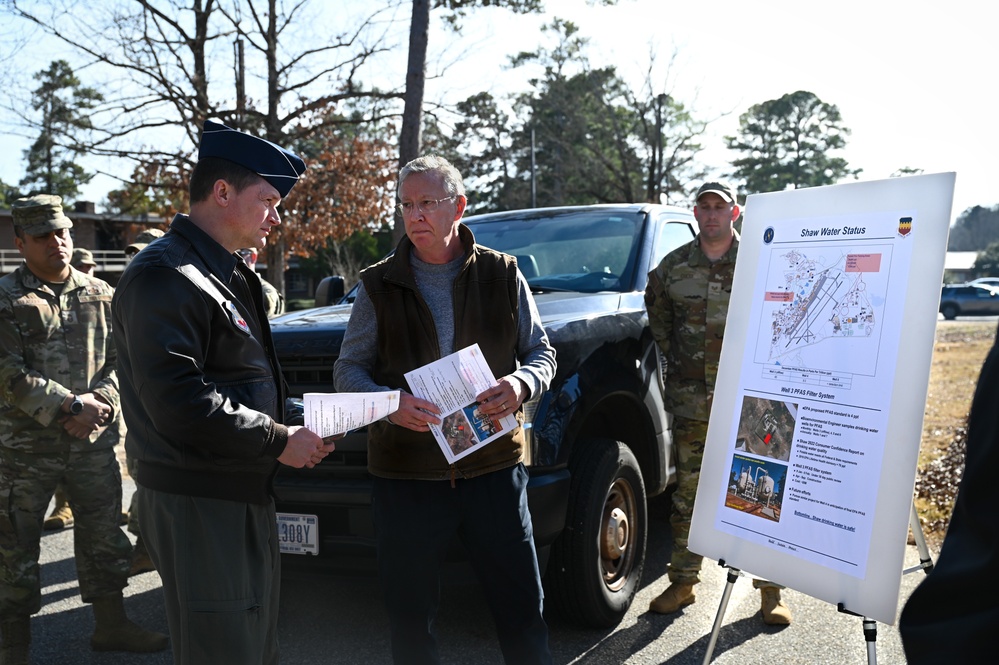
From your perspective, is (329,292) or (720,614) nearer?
(720,614)

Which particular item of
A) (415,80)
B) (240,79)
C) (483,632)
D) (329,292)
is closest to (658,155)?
(240,79)

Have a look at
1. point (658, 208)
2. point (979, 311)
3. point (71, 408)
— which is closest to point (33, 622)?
point (71, 408)

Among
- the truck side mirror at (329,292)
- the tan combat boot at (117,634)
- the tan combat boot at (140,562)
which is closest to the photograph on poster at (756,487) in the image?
the tan combat boot at (117,634)

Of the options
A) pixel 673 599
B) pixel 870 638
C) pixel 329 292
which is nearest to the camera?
pixel 870 638

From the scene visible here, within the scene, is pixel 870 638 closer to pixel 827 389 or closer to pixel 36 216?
pixel 827 389

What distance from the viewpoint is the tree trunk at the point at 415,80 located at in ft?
28.3

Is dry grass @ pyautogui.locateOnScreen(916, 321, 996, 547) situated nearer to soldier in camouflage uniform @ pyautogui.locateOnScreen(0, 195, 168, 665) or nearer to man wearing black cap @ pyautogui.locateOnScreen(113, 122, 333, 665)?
man wearing black cap @ pyautogui.locateOnScreen(113, 122, 333, 665)

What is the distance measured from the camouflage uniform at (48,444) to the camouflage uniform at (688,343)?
2.70 metres

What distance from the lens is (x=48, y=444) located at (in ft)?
12.3

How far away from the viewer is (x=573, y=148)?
104ft

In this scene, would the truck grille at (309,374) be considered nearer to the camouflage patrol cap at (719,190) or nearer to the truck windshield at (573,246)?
the truck windshield at (573,246)

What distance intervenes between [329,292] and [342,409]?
→ 134 inches

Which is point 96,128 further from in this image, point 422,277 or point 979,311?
point 979,311

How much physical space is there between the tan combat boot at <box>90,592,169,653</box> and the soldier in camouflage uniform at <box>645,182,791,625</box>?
2358 millimetres
